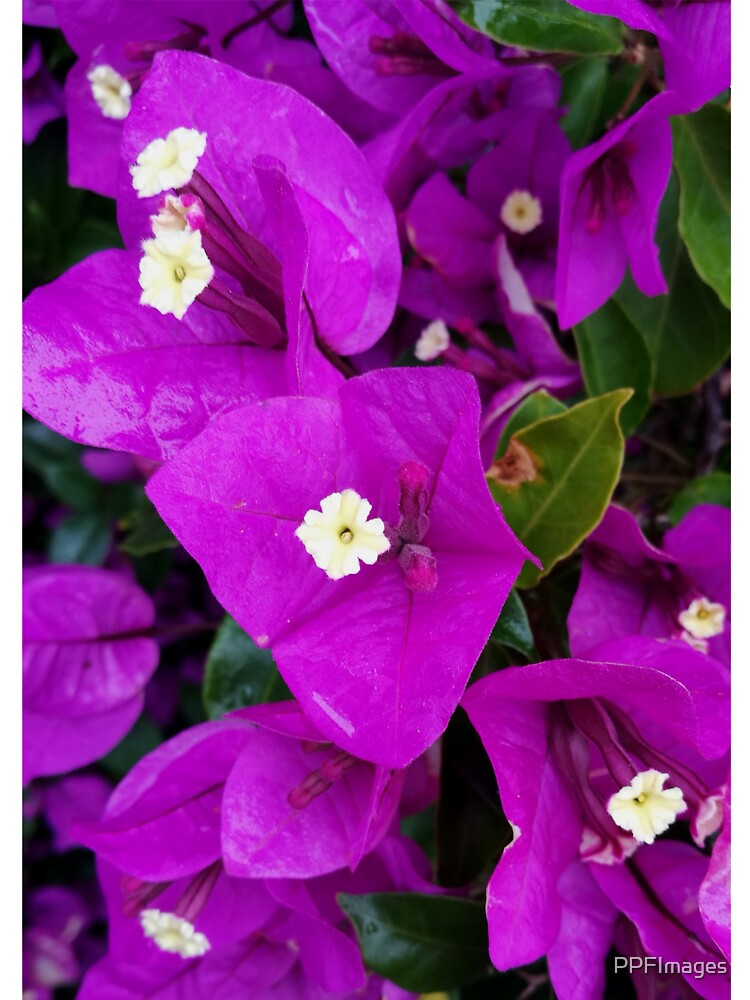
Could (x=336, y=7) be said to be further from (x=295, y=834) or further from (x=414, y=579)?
(x=295, y=834)

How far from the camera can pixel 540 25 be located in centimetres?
68

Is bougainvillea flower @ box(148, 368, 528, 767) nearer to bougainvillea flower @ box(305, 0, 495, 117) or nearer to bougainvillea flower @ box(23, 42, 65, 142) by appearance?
bougainvillea flower @ box(305, 0, 495, 117)

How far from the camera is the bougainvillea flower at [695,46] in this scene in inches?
26.5

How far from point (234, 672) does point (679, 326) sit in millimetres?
538

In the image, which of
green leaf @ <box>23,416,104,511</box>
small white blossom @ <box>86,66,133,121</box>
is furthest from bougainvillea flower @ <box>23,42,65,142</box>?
green leaf @ <box>23,416,104,511</box>

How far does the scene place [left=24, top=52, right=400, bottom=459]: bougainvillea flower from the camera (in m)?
0.60

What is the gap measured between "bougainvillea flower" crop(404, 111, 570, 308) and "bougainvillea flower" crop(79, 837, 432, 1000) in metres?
0.51

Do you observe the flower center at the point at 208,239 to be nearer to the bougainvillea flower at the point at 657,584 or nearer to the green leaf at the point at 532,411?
the green leaf at the point at 532,411

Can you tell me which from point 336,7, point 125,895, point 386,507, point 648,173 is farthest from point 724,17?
point 125,895

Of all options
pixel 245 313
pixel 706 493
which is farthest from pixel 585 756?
pixel 245 313

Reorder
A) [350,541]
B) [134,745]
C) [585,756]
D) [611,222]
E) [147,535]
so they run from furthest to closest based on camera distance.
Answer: [134,745] → [147,535] → [611,222] → [585,756] → [350,541]

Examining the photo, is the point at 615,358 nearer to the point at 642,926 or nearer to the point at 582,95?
the point at 582,95

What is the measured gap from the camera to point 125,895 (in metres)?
0.81

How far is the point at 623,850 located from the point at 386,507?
1.00 feet
